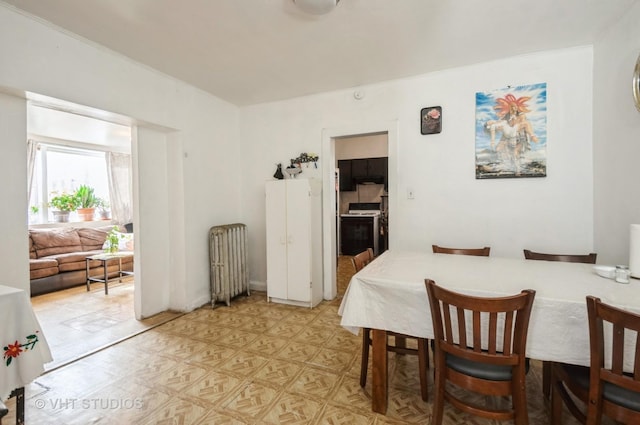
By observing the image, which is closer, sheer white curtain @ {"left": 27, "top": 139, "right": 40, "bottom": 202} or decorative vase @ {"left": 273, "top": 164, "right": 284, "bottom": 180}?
decorative vase @ {"left": 273, "top": 164, "right": 284, "bottom": 180}

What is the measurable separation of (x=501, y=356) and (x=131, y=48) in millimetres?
3660

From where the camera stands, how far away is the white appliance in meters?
6.55

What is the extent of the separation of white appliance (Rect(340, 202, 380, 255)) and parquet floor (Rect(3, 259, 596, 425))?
12.1ft

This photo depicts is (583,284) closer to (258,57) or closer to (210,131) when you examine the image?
(258,57)

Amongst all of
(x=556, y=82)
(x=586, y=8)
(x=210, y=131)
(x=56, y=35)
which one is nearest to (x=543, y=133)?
(x=556, y=82)

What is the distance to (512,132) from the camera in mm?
2971

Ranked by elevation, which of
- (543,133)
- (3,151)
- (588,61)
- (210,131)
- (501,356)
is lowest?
(501,356)

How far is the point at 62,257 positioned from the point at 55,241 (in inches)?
20.0

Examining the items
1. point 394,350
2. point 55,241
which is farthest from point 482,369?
point 55,241

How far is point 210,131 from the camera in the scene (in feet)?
12.9

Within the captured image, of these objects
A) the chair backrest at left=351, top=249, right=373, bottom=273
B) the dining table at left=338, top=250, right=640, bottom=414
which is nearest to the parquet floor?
the dining table at left=338, top=250, right=640, bottom=414

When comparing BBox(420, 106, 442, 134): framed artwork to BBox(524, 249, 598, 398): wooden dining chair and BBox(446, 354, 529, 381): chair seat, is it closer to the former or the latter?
BBox(524, 249, 598, 398): wooden dining chair

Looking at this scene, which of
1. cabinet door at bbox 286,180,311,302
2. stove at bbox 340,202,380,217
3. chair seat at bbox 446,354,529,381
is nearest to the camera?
chair seat at bbox 446,354,529,381

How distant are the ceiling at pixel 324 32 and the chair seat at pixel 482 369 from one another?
237 centimetres
